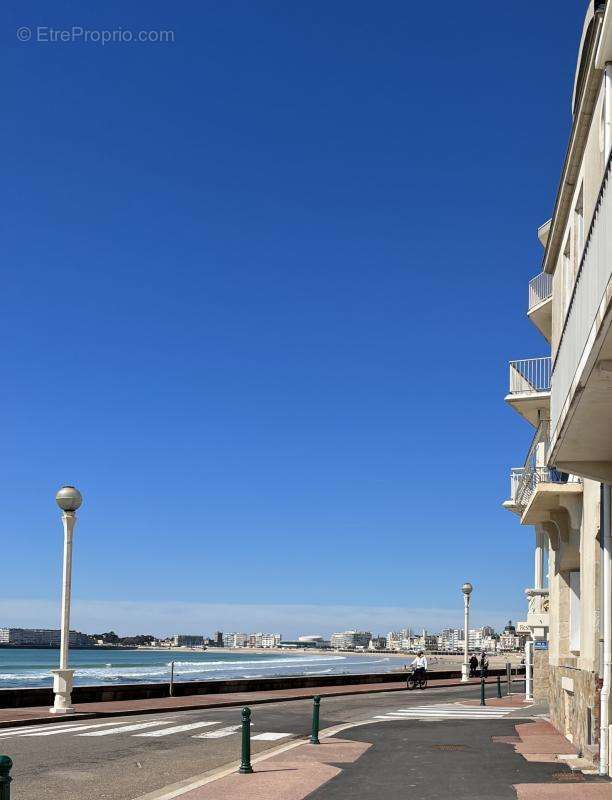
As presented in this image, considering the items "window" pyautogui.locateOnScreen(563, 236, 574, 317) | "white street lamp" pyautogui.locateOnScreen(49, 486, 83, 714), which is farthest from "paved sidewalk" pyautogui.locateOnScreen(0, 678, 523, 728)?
"window" pyautogui.locateOnScreen(563, 236, 574, 317)

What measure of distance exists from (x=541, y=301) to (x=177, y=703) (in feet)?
48.0

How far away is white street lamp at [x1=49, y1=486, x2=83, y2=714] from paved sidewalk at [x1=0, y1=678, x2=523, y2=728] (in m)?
0.40

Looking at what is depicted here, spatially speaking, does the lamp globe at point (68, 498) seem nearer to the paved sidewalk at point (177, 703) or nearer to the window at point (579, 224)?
Answer: the paved sidewalk at point (177, 703)

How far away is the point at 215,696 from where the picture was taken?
3097 centimetres

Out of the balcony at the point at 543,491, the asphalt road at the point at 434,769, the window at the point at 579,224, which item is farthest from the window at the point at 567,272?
the asphalt road at the point at 434,769

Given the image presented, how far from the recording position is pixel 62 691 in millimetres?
22859

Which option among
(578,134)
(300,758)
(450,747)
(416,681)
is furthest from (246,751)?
(416,681)

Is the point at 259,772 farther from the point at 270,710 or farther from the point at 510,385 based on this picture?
the point at 510,385

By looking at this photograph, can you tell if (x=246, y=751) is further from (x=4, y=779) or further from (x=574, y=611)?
(x=574, y=611)

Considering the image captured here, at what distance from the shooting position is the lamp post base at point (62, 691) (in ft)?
74.2

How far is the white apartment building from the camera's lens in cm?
886

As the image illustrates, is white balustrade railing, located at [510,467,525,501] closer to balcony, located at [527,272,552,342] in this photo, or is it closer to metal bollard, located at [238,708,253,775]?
balcony, located at [527,272,552,342]

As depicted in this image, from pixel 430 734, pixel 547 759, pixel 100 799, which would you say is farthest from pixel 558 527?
pixel 100 799

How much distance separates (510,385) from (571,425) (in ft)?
52.8
